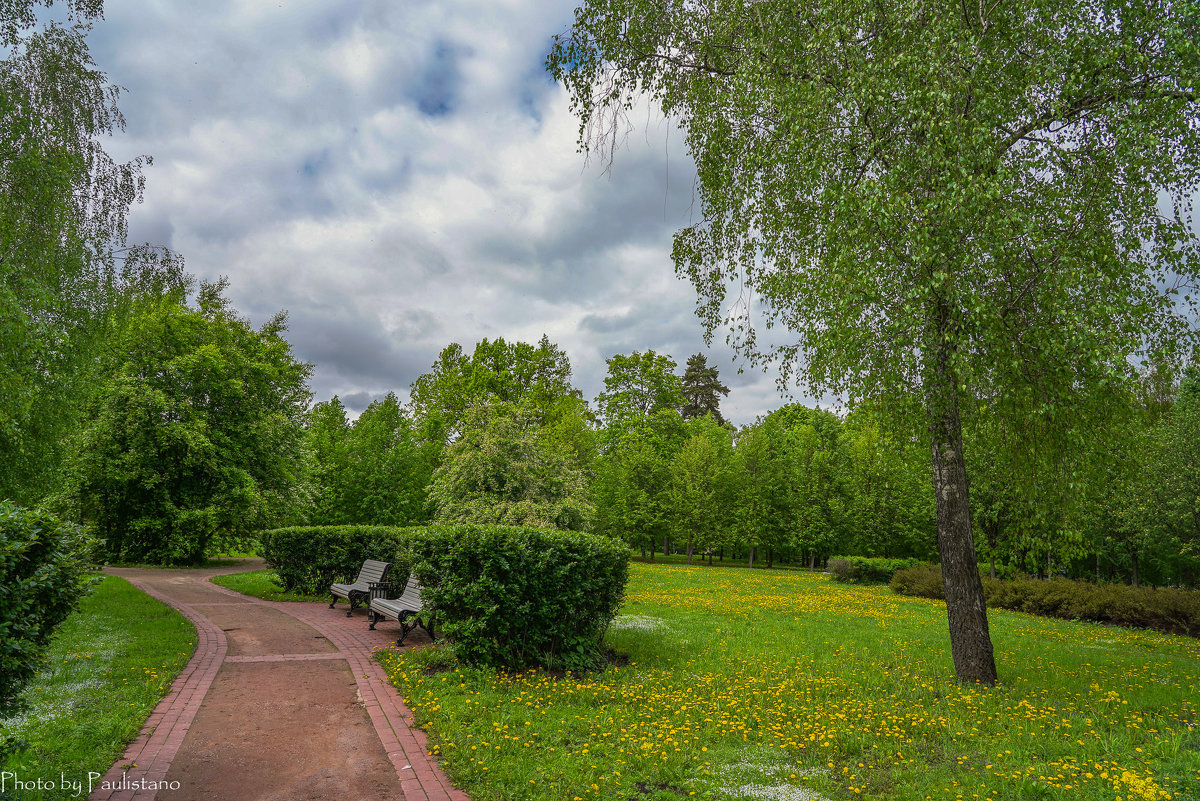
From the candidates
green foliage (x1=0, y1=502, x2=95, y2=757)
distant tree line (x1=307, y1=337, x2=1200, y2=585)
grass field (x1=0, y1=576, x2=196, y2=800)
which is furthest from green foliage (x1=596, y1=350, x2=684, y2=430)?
green foliage (x1=0, y1=502, x2=95, y2=757)

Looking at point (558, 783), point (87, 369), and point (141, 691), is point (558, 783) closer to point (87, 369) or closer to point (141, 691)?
point (141, 691)

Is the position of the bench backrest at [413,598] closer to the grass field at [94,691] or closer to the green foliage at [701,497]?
the grass field at [94,691]

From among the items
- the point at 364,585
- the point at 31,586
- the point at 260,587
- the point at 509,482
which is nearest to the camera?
the point at 31,586

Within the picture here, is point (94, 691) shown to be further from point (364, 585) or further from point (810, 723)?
point (810, 723)

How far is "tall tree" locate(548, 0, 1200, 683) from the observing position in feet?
19.0

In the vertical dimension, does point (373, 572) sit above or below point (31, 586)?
below

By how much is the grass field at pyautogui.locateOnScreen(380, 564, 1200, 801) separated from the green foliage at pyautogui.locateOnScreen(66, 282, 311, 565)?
1837 cm

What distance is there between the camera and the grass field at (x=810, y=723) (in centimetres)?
440

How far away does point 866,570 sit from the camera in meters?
26.7

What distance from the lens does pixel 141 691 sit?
237 inches

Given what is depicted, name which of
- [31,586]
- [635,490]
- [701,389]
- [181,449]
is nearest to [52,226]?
[31,586]

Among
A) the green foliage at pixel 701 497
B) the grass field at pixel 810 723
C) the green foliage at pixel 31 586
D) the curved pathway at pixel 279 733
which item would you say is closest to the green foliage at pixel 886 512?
the green foliage at pixel 701 497

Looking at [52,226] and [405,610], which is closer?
[405,610]

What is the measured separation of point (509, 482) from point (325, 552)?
4730mm
